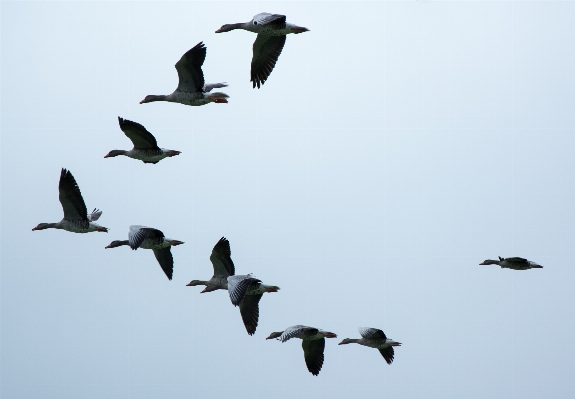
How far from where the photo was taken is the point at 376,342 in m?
27.5

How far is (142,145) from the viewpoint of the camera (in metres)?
26.9

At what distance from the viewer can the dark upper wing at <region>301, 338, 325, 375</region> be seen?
2702 cm

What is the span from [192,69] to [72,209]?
4932mm

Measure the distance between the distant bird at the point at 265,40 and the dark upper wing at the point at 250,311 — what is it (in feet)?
17.3

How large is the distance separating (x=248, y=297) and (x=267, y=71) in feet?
18.3

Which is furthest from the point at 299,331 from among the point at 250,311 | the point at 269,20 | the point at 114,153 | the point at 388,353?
the point at 269,20

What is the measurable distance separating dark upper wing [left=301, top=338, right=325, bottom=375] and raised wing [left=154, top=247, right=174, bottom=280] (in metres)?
3.98

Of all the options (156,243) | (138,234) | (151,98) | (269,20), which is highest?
(269,20)

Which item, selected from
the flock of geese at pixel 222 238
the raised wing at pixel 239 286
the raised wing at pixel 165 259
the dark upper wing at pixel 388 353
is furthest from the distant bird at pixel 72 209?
the dark upper wing at pixel 388 353

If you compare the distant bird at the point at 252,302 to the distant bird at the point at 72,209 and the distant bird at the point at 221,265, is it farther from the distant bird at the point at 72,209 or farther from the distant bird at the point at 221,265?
the distant bird at the point at 72,209

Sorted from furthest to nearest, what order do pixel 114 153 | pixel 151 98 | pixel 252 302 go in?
pixel 114 153
pixel 151 98
pixel 252 302

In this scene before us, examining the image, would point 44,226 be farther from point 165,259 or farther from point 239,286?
point 239,286

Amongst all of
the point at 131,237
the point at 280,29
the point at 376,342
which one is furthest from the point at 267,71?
the point at 376,342

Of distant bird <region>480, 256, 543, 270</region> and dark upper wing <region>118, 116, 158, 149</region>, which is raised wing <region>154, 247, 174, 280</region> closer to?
dark upper wing <region>118, 116, 158, 149</region>
